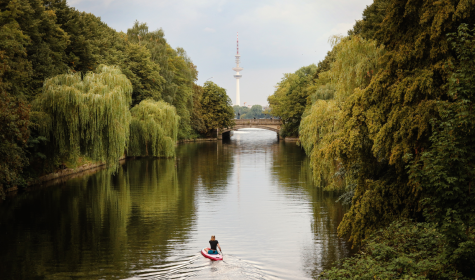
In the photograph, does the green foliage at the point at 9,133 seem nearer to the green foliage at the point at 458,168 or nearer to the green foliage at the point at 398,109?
the green foliage at the point at 398,109

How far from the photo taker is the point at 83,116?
29250 millimetres

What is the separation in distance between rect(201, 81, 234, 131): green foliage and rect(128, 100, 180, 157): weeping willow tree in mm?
43019

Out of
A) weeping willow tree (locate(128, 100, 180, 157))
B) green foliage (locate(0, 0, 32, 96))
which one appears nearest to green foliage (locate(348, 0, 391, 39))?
green foliage (locate(0, 0, 32, 96))

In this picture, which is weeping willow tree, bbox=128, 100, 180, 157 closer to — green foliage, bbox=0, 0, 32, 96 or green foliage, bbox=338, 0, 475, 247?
green foliage, bbox=0, 0, 32, 96

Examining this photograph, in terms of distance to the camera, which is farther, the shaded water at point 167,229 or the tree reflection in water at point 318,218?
the tree reflection in water at point 318,218

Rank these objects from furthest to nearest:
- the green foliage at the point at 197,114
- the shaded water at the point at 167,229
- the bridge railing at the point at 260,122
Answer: the bridge railing at the point at 260,122
the green foliage at the point at 197,114
the shaded water at the point at 167,229

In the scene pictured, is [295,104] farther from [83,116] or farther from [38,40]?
[83,116]

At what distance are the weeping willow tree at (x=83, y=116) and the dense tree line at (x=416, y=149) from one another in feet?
60.3

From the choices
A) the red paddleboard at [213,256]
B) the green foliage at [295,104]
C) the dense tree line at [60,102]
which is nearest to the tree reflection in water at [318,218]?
the red paddleboard at [213,256]

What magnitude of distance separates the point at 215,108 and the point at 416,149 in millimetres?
83156

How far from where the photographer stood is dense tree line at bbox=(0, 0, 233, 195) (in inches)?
980

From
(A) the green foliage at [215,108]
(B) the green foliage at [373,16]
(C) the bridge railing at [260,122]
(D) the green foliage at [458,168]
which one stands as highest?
(B) the green foliage at [373,16]

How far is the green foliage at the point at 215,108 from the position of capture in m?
93.6

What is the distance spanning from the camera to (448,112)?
9.60 metres
